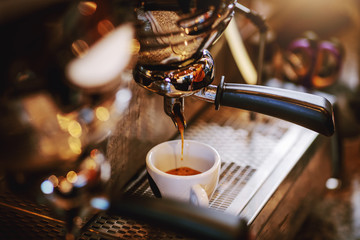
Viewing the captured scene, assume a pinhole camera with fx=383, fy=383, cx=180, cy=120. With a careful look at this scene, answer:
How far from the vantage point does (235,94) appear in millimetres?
519

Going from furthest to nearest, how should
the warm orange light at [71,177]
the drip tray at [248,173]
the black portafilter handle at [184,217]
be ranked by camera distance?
1. the drip tray at [248,173]
2. the warm orange light at [71,177]
3. the black portafilter handle at [184,217]

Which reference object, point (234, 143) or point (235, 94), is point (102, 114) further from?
point (234, 143)

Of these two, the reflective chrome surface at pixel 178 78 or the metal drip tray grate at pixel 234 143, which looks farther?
the metal drip tray grate at pixel 234 143

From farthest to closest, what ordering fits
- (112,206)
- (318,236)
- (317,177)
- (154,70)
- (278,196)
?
1. (318,236)
2. (317,177)
3. (278,196)
4. (154,70)
5. (112,206)

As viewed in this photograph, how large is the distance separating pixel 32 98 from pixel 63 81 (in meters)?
0.04

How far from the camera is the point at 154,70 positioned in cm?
46

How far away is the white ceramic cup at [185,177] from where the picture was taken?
49cm

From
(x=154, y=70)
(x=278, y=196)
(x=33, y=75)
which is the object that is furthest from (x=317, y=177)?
(x=33, y=75)

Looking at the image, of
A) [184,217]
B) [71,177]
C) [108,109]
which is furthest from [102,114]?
[184,217]

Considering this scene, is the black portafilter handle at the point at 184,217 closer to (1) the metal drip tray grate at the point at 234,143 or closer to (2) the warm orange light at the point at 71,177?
(2) the warm orange light at the point at 71,177

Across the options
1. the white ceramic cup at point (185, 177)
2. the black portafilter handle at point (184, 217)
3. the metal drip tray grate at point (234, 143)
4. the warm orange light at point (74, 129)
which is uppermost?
the black portafilter handle at point (184, 217)

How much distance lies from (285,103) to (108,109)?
240mm

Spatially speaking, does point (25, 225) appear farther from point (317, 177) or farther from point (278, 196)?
point (317, 177)

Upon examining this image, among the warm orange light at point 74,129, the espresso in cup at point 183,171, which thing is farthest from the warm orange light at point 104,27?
the espresso in cup at point 183,171
